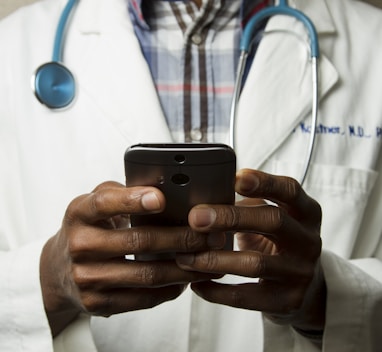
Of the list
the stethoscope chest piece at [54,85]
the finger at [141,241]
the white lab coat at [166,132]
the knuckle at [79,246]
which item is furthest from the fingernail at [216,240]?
the stethoscope chest piece at [54,85]

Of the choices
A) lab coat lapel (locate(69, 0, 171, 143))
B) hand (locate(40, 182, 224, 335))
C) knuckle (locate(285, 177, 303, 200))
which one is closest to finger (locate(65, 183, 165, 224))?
hand (locate(40, 182, 224, 335))

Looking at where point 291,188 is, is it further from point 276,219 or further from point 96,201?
point 96,201

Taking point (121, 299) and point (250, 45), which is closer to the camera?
point (121, 299)

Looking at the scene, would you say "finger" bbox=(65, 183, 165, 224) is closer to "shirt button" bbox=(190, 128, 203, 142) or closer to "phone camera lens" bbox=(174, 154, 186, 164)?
"phone camera lens" bbox=(174, 154, 186, 164)

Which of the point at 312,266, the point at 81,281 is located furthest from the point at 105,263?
the point at 312,266

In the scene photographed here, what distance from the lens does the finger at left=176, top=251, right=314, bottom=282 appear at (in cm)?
39

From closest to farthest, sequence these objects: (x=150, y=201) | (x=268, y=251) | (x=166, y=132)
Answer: (x=150, y=201), (x=268, y=251), (x=166, y=132)

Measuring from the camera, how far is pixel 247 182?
0.39m

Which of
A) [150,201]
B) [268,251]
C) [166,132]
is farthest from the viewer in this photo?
[166,132]

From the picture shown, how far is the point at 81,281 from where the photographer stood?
0.43m

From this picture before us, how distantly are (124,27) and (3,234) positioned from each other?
345 millimetres

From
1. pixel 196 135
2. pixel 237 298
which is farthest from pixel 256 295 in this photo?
pixel 196 135

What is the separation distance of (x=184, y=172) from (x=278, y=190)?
0.09 meters

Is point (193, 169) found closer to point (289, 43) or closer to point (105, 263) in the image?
point (105, 263)
